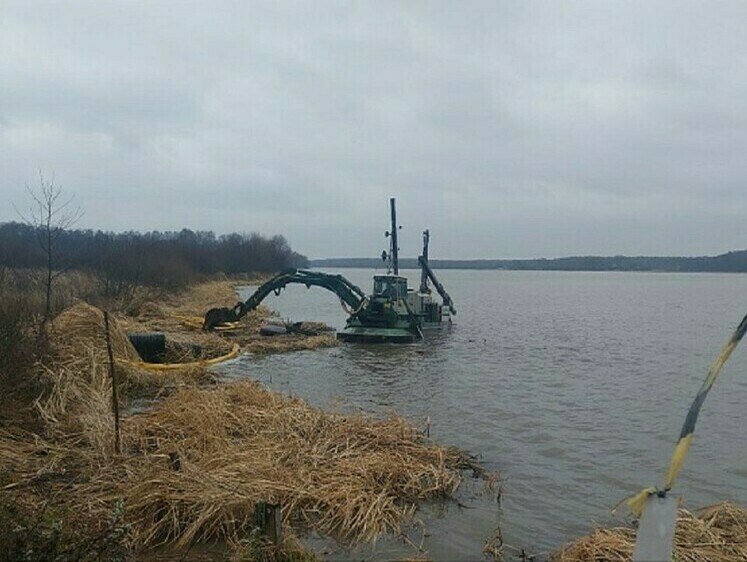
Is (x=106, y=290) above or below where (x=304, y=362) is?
above

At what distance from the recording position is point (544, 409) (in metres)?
14.3

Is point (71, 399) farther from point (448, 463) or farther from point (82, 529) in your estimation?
point (448, 463)

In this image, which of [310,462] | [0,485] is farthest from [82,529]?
[310,462]

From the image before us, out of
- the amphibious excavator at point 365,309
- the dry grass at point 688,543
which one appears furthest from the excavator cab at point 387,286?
the dry grass at point 688,543

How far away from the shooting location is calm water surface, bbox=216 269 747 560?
768cm

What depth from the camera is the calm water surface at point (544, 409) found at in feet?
25.2

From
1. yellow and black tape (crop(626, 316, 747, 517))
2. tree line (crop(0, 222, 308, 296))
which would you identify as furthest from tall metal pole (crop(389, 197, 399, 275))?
yellow and black tape (crop(626, 316, 747, 517))

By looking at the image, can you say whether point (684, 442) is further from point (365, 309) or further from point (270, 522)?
point (365, 309)

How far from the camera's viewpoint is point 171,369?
47.3ft

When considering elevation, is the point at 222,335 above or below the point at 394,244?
below

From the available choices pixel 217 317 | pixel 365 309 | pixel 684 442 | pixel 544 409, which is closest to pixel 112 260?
pixel 217 317

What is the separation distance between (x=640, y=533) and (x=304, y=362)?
18476mm

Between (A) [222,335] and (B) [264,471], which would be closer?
(B) [264,471]

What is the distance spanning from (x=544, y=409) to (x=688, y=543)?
8091mm
